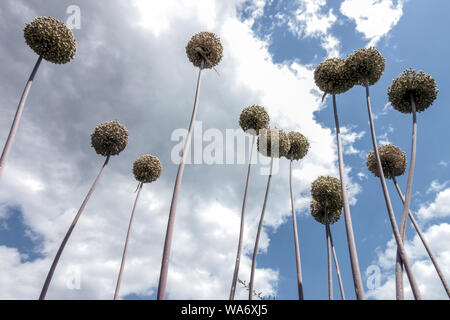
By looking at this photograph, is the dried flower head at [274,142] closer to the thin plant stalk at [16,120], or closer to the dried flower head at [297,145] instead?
the dried flower head at [297,145]

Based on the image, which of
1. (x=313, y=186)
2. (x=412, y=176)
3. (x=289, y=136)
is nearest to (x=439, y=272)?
(x=412, y=176)

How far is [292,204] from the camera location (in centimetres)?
928

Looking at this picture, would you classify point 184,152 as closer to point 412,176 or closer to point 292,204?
point 292,204

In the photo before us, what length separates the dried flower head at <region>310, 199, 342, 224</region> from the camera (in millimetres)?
10266

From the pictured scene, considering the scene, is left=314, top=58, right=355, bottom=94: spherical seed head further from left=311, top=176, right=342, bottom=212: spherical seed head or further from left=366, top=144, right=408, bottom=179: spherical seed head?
left=311, top=176, right=342, bottom=212: spherical seed head

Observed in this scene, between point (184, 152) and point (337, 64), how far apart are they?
227 inches

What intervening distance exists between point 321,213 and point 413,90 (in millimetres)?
5415

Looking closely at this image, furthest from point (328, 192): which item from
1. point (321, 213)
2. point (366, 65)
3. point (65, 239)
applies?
point (65, 239)

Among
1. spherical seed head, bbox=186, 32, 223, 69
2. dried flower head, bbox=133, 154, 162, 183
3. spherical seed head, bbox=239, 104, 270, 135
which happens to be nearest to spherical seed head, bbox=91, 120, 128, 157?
dried flower head, bbox=133, 154, 162, 183

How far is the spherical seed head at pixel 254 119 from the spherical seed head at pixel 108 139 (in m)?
4.97

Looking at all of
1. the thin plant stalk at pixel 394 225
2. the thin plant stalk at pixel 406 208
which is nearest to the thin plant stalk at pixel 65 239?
the thin plant stalk at pixel 394 225

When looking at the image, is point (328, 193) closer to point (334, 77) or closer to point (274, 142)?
point (274, 142)
